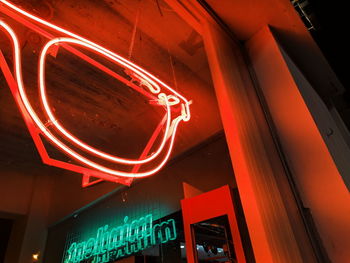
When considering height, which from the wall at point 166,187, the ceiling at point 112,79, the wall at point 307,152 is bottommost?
the wall at point 307,152

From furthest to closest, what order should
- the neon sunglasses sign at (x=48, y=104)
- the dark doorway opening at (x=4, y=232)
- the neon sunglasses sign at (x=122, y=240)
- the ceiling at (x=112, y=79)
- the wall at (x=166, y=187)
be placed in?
the dark doorway opening at (x=4, y=232) < the neon sunglasses sign at (x=122, y=240) < the wall at (x=166, y=187) < the ceiling at (x=112, y=79) < the neon sunglasses sign at (x=48, y=104)

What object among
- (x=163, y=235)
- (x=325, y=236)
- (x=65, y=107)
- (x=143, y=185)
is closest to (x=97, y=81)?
(x=65, y=107)

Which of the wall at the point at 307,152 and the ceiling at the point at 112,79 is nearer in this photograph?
the wall at the point at 307,152

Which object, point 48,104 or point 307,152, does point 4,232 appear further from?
point 307,152

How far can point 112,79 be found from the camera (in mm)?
3510

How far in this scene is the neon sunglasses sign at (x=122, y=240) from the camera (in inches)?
138

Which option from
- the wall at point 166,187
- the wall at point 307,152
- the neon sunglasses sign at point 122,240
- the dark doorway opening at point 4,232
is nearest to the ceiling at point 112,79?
the wall at point 166,187

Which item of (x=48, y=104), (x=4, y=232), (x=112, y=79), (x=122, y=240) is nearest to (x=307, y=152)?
(x=48, y=104)

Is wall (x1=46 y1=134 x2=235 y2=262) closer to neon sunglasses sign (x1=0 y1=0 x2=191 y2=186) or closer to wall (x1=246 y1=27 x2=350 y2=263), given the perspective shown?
wall (x1=246 y1=27 x2=350 y2=263)

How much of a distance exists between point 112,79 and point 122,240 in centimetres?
260

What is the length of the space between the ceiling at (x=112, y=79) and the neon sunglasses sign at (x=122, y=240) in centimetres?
116

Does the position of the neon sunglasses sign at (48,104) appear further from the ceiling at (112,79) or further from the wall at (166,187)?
the wall at (166,187)

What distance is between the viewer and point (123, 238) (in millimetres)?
4039

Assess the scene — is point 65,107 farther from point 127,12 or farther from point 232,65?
point 232,65
